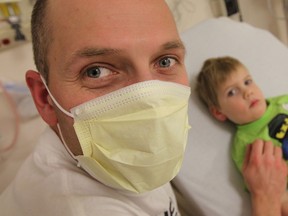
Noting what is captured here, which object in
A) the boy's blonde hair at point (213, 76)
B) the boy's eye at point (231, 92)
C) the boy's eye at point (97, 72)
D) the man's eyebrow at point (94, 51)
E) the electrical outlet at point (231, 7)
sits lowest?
the boy's eye at point (231, 92)

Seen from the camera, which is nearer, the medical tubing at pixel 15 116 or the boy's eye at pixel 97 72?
the boy's eye at pixel 97 72

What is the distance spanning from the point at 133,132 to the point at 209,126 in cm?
79

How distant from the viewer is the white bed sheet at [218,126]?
1.21 metres

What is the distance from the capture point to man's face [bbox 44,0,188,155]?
675mm

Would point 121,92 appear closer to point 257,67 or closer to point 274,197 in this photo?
point 274,197

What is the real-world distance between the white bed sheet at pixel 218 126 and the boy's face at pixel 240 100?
82 mm

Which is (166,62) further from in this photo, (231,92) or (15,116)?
(15,116)

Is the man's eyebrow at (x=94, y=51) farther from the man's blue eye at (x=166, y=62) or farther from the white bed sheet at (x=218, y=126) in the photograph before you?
the white bed sheet at (x=218, y=126)

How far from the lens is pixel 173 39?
0.75 m

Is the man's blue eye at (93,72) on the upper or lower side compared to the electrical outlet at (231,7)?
upper

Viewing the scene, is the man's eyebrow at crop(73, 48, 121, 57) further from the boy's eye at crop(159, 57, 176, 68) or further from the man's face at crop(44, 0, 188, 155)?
the boy's eye at crop(159, 57, 176, 68)

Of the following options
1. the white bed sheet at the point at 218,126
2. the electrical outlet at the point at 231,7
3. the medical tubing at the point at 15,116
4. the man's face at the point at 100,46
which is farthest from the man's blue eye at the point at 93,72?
the electrical outlet at the point at 231,7

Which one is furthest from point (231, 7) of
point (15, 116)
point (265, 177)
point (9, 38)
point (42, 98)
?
point (42, 98)

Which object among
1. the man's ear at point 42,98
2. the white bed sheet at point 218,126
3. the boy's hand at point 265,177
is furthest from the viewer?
the white bed sheet at point 218,126
